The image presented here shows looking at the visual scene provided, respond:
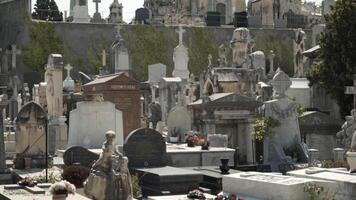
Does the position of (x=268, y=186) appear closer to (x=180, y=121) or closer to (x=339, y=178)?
(x=339, y=178)

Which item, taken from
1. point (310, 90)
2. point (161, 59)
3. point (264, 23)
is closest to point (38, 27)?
point (161, 59)

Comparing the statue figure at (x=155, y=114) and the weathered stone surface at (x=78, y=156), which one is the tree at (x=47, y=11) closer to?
the statue figure at (x=155, y=114)

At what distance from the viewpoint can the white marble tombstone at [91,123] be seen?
14.9m

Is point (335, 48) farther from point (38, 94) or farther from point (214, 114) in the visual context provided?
point (38, 94)

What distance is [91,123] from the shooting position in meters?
15.1

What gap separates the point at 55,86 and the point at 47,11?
2922 centimetres

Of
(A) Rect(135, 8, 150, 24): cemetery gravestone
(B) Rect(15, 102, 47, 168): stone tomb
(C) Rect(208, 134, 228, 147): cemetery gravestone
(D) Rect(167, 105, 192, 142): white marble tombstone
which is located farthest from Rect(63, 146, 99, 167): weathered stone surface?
(A) Rect(135, 8, 150, 24): cemetery gravestone

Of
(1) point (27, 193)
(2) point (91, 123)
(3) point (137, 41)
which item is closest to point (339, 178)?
(1) point (27, 193)

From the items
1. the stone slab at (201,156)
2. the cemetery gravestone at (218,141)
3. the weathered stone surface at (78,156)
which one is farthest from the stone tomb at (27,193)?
the cemetery gravestone at (218,141)

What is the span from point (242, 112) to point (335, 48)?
899 centimetres

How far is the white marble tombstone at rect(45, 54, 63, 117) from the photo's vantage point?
2020cm

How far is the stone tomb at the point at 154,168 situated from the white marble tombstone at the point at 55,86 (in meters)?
8.94

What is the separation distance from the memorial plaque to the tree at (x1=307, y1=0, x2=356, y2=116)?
41.7 feet

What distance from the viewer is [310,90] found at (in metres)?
26.0
